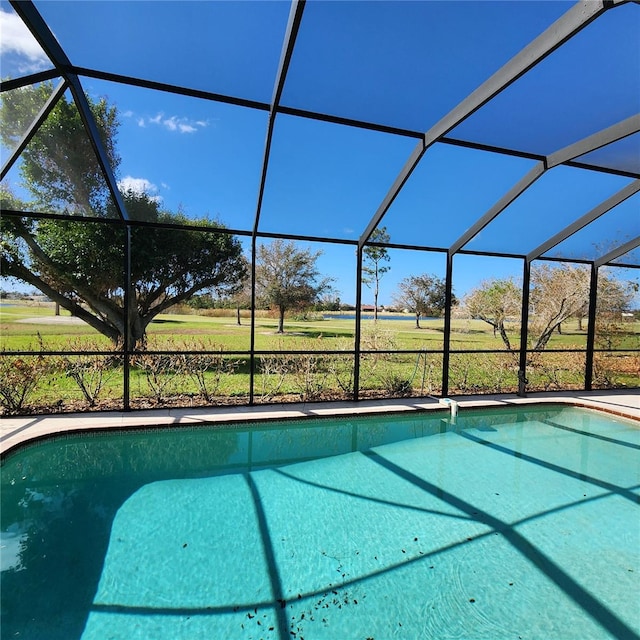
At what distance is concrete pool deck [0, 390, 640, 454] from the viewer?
5.05 m

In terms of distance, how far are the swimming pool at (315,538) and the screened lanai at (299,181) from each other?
2.08m

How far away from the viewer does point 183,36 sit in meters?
3.36

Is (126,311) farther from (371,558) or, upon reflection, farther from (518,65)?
(518,65)

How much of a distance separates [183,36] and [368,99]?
1.91 m

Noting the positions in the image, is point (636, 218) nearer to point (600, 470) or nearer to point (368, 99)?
point (600, 470)

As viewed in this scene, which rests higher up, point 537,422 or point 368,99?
point 368,99

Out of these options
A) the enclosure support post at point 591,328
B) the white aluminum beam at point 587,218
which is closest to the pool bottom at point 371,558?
the white aluminum beam at point 587,218

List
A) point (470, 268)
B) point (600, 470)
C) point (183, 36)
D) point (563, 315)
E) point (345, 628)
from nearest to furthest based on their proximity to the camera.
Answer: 1. point (345, 628)
2. point (183, 36)
3. point (600, 470)
4. point (563, 315)
5. point (470, 268)

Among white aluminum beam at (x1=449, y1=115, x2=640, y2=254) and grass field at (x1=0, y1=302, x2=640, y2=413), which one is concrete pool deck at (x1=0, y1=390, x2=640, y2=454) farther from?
white aluminum beam at (x1=449, y1=115, x2=640, y2=254)

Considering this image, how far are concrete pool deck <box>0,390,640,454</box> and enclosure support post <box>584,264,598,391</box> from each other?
46 centimetres

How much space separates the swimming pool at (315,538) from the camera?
95.5 inches

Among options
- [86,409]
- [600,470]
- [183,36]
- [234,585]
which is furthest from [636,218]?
[86,409]

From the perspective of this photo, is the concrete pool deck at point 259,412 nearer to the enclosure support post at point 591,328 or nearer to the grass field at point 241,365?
the enclosure support post at point 591,328

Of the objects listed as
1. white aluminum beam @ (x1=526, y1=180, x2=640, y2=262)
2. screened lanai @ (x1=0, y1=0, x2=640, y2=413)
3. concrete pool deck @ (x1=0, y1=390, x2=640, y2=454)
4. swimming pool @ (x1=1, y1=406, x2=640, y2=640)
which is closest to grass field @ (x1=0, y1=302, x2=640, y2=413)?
screened lanai @ (x1=0, y1=0, x2=640, y2=413)
